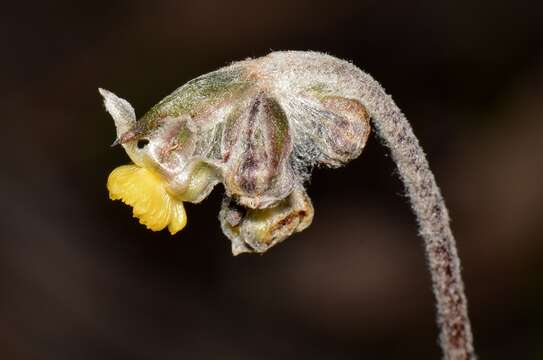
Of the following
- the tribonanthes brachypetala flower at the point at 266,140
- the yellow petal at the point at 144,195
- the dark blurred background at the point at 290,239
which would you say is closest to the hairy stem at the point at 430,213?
the tribonanthes brachypetala flower at the point at 266,140

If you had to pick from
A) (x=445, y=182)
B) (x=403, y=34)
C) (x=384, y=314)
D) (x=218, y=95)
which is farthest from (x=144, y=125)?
(x=403, y=34)

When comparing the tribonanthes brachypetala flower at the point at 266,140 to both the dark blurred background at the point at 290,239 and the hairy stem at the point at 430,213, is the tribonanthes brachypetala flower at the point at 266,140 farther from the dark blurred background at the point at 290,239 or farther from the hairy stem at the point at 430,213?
the dark blurred background at the point at 290,239

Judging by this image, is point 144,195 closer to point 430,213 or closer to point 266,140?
point 266,140

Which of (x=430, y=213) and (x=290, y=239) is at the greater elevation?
(x=430, y=213)

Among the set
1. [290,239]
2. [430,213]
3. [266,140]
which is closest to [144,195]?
[266,140]

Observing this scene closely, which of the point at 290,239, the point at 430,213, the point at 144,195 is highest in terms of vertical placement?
the point at 144,195

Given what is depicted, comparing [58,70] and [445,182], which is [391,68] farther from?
[58,70]
